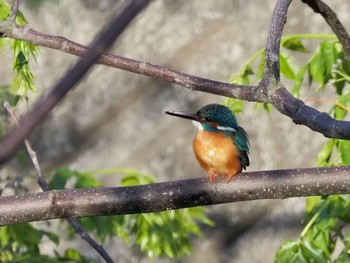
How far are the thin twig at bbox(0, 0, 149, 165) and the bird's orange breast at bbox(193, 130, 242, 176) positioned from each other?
167 cm

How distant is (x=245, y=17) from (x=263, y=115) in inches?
17.9

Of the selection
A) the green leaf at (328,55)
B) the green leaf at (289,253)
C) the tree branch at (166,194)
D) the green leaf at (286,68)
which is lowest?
the tree branch at (166,194)

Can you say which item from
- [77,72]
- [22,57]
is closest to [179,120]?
[22,57]

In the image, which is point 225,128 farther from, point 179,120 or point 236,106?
point 179,120

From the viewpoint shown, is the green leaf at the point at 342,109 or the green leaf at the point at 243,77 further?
the green leaf at the point at 243,77

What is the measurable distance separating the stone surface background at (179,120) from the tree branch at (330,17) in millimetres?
1292

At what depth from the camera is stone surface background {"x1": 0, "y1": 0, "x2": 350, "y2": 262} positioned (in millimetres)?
3807

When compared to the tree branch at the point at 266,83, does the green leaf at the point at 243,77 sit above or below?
above

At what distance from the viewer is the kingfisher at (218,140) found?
2.47 m

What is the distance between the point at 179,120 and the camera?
155 inches

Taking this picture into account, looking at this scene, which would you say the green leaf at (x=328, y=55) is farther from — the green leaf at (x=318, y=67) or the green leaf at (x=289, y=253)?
the green leaf at (x=289, y=253)

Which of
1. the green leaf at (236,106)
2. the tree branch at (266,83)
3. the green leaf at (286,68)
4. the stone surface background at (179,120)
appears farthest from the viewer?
the stone surface background at (179,120)

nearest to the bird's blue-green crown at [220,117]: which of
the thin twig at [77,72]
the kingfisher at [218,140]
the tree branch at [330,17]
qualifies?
the kingfisher at [218,140]

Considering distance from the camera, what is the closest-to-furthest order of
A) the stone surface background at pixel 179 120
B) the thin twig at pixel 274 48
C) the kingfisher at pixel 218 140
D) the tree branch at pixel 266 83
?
the tree branch at pixel 266 83, the thin twig at pixel 274 48, the kingfisher at pixel 218 140, the stone surface background at pixel 179 120
